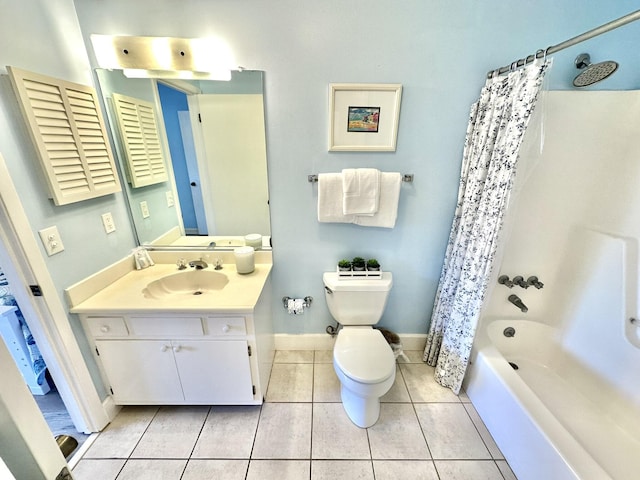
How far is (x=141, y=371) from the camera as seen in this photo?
1.42 m

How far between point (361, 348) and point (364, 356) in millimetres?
64

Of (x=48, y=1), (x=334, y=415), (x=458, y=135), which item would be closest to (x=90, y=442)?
(x=334, y=415)

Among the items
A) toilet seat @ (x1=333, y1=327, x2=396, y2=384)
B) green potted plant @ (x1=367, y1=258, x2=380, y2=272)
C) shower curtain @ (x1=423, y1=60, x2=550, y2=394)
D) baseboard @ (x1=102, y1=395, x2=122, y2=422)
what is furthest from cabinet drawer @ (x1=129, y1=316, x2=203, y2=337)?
shower curtain @ (x1=423, y1=60, x2=550, y2=394)

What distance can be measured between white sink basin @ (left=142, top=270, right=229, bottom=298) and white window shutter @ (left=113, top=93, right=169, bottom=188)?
0.63 m

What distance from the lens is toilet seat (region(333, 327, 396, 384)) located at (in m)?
1.35

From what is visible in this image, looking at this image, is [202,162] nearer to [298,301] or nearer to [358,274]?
[298,301]

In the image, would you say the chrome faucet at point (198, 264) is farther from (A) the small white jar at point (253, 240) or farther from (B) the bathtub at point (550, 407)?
(B) the bathtub at point (550, 407)

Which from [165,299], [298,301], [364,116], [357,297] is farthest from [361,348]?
[364,116]

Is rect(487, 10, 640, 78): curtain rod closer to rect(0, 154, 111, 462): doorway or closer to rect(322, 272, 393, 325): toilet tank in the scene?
rect(322, 272, 393, 325): toilet tank

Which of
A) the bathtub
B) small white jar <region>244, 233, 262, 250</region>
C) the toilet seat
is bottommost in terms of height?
the bathtub

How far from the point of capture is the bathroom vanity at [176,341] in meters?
1.30

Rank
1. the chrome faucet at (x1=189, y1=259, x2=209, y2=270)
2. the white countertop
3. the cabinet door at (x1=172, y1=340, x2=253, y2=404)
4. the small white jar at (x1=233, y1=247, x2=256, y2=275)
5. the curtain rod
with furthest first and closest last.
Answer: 1. the chrome faucet at (x1=189, y1=259, x2=209, y2=270)
2. the small white jar at (x1=233, y1=247, x2=256, y2=275)
3. the cabinet door at (x1=172, y1=340, x2=253, y2=404)
4. the white countertop
5. the curtain rod

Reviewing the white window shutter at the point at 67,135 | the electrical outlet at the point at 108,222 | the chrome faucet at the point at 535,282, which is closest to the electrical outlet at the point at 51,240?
the white window shutter at the point at 67,135

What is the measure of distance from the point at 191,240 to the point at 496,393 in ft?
6.76
